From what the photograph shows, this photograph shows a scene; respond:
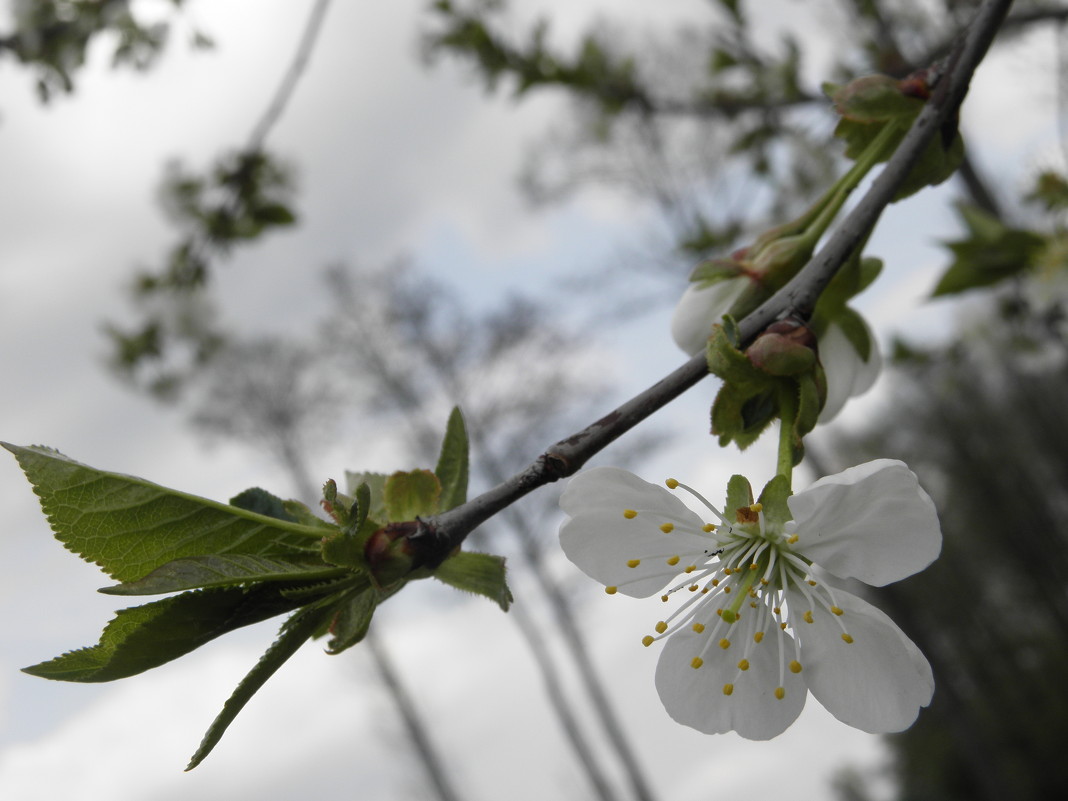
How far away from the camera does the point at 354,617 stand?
18.2 inches

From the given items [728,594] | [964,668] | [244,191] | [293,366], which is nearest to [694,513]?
[728,594]

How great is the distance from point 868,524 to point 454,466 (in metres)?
0.24

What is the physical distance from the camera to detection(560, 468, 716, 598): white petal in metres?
0.52

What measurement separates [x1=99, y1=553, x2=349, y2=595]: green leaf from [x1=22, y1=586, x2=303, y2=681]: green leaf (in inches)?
0.4

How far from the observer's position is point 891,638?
1.70 feet

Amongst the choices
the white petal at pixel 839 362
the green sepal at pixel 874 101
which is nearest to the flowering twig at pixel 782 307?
the green sepal at pixel 874 101

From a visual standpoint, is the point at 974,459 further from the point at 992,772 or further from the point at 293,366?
the point at 293,366

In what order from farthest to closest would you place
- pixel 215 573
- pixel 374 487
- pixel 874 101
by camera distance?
pixel 874 101 < pixel 374 487 < pixel 215 573

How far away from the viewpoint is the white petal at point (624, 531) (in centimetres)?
52

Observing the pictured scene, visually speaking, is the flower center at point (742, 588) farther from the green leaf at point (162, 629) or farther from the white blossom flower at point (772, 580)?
the green leaf at point (162, 629)

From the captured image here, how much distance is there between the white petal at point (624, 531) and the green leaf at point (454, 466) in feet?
0.19

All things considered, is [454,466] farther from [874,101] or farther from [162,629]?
[874,101]

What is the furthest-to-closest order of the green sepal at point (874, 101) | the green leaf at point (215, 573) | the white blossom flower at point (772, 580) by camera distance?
the green sepal at point (874, 101), the white blossom flower at point (772, 580), the green leaf at point (215, 573)

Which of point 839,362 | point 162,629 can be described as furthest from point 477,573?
point 839,362
